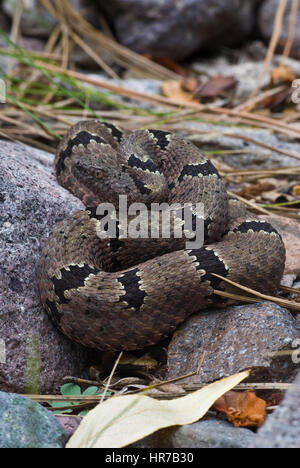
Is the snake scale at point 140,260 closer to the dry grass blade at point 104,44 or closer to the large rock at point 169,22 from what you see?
the dry grass blade at point 104,44

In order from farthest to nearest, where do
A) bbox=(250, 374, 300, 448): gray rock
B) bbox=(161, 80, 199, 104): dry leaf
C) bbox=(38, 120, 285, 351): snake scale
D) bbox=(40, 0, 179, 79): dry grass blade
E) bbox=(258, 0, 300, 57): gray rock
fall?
1. bbox=(258, 0, 300, 57): gray rock
2. bbox=(40, 0, 179, 79): dry grass blade
3. bbox=(161, 80, 199, 104): dry leaf
4. bbox=(38, 120, 285, 351): snake scale
5. bbox=(250, 374, 300, 448): gray rock

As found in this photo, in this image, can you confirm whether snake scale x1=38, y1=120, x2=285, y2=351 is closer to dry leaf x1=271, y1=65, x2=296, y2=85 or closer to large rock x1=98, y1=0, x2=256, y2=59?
dry leaf x1=271, y1=65, x2=296, y2=85

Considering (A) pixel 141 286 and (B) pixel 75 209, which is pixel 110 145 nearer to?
(B) pixel 75 209

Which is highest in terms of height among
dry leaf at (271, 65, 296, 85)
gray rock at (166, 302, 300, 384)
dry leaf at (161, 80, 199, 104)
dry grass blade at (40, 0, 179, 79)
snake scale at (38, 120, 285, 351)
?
dry grass blade at (40, 0, 179, 79)

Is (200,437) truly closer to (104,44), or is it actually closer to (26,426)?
(26,426)

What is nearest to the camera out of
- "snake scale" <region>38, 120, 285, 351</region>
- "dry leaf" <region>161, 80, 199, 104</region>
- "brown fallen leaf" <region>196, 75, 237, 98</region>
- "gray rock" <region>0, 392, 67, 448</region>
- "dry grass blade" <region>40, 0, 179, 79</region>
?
"gray rock" <region>0, 392, 67, 448</region>

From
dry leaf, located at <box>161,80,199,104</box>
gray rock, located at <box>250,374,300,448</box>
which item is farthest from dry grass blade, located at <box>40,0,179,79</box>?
gray rock, located at <box>250,374,300,448</box>

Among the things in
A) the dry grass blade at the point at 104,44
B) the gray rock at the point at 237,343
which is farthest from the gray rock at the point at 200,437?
the dry grass blade at the point at 104,44
